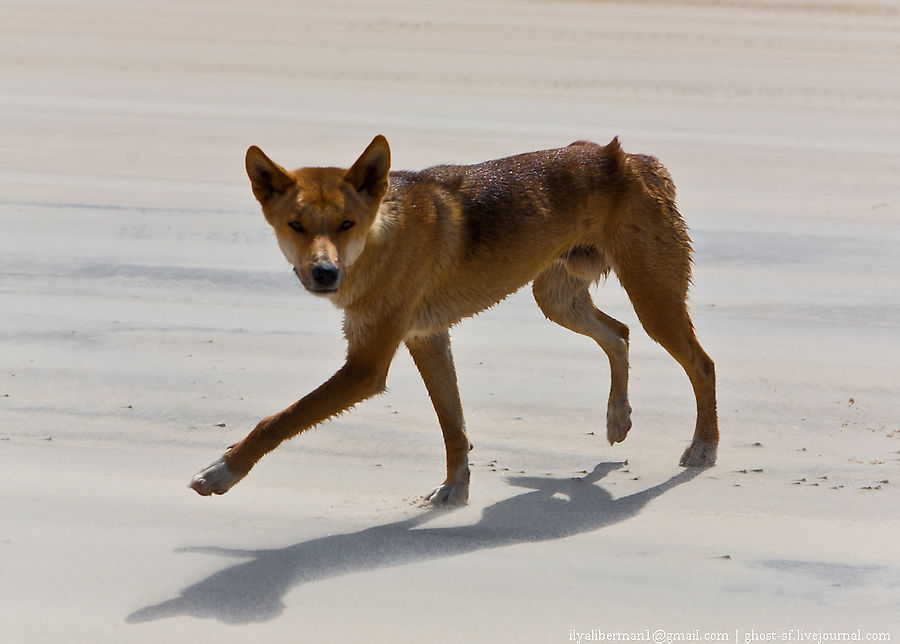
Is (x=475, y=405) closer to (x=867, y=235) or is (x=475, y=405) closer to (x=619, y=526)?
(x=619, y=526)

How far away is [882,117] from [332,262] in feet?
35.5

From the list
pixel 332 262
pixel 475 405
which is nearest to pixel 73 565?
pixel 332 262

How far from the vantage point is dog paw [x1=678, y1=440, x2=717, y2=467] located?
5.95 m

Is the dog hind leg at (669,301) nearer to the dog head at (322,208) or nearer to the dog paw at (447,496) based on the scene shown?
the dog paw at (447,496)

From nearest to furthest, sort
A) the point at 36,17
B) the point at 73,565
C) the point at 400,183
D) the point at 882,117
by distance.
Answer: the point at 73,565 → the point at 400,183 → the point at 882,117 → the point at 36,17

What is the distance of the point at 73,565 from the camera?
4.66 metres

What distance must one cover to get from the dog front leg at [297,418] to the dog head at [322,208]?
1.33ft

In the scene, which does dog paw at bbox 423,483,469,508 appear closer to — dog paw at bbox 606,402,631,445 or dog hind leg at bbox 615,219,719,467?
dog paw at bbox 606,402,631,445

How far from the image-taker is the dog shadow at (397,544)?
4426 mm

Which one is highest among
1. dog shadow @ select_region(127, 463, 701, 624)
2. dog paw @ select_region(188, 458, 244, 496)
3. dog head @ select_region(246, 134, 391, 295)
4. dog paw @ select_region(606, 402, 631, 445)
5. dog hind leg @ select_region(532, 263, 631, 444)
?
dog head @ select_region(246, 134, 391, 295)

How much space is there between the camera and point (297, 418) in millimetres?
5082

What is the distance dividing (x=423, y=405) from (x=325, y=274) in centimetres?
189

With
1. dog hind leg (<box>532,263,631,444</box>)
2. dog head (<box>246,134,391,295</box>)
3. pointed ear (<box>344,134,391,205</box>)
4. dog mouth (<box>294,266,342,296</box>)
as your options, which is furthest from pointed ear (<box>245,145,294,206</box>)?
dog hind leg (<box>532,263,631,444</box>)

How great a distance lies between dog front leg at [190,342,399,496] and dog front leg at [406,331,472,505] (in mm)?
470
